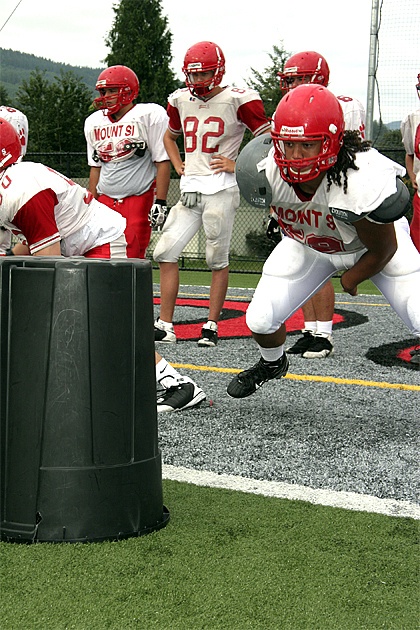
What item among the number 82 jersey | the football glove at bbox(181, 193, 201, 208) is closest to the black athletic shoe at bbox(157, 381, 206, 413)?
the football glove at bbox(181, 193, 201, 208)

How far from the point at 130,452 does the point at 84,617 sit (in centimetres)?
58

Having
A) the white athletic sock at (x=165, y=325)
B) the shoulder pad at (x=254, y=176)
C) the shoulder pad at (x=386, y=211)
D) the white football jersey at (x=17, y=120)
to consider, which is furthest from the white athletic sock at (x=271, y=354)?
the white football jersey at (x=17, y=120)

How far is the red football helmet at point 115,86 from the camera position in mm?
6227

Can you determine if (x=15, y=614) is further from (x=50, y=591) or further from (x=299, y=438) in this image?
(x=299, y=438)

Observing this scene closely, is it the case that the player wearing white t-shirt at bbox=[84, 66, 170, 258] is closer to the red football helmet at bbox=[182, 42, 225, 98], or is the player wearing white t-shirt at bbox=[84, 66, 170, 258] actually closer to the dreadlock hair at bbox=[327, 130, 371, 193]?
the red football helmet at bbox=[182, 42, 225, 98]

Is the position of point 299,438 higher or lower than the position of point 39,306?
lower

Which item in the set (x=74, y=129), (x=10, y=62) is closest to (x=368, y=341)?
(x=74, y=129)

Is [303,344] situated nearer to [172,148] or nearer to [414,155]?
[414,155]

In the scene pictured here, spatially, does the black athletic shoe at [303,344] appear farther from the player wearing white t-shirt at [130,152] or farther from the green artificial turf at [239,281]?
the green artificial turf at [239,281]

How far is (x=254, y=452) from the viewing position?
3.18 m

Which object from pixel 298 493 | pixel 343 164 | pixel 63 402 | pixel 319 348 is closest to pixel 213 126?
pixel 319 348

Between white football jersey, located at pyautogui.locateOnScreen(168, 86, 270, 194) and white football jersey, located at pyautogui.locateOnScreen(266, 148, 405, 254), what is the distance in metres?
2.29

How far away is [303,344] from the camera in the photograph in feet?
17.9

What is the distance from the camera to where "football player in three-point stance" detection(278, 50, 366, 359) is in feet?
16.5
